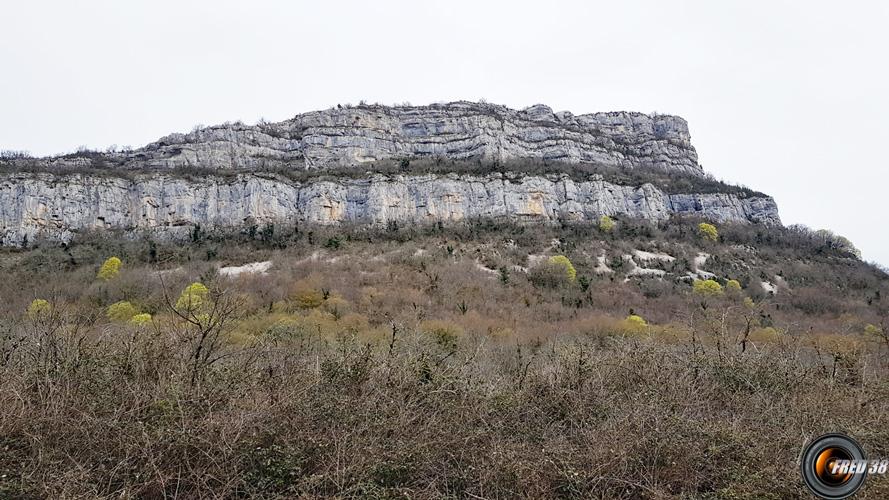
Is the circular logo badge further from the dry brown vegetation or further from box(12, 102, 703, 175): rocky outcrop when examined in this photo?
box(12, 102, 703, 175): rocky outcrop

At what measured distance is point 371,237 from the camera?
4425 cm

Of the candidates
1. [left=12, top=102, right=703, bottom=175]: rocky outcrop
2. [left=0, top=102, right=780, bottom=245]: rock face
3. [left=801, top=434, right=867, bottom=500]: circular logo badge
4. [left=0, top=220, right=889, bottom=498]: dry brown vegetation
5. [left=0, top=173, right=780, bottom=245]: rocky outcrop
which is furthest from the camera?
[left=12, top=102, right=703, bottom=175]: rocky outcrop

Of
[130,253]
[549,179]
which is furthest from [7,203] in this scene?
[549,179]

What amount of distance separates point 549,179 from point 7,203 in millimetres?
59751

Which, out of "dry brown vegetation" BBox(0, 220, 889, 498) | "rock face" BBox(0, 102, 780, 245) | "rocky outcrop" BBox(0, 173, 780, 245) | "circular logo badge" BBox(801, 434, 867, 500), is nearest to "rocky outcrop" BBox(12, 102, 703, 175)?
"rock face" BBox(0, 102, 780, 245)

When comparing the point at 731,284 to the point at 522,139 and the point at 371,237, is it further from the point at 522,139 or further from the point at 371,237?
the point at 522,139

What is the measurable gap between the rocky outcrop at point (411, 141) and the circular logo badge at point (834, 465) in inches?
2526

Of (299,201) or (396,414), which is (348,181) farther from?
(396,414)

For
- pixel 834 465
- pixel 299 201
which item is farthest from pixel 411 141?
pixel 834 465

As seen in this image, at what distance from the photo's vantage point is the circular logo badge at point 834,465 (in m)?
3.17

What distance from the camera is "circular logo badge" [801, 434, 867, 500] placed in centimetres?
317

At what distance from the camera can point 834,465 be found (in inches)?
126

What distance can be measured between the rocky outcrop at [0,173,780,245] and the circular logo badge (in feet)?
167

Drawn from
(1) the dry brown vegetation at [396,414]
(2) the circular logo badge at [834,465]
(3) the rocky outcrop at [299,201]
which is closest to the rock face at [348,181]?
(3) the rocky outcrop at [299,201]
